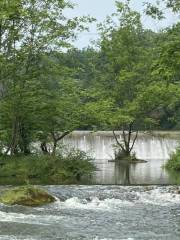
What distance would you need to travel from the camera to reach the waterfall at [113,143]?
142 ft

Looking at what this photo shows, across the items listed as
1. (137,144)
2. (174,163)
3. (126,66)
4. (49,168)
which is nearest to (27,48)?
(49,168)

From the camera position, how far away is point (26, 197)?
54.4ft

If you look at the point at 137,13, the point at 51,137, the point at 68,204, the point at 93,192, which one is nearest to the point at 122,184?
the point at 93,192

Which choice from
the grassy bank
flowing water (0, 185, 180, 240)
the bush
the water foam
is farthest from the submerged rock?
the bush

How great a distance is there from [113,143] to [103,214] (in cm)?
2877

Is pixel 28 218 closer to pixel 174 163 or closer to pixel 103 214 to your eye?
pixel 103 214

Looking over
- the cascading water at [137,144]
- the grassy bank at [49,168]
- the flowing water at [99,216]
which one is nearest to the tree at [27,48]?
the grassy bank at [49,168]

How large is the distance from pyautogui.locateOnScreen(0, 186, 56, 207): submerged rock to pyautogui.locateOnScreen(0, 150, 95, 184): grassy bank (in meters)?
6.86

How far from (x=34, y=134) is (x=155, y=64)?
14922 mm

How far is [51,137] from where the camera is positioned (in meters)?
31.6

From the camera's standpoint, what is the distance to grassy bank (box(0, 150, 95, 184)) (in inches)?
977

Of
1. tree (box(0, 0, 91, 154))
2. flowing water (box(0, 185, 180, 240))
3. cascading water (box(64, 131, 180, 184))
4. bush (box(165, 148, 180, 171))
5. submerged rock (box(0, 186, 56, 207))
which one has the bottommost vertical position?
flowing water (box(0, 185, 180, 240))

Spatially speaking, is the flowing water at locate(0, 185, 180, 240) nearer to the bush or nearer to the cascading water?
the bush

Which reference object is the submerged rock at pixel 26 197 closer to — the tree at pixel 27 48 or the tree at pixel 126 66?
the tree at pixel 27 48
